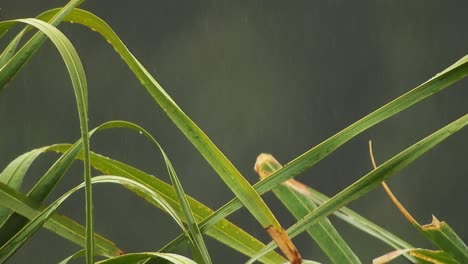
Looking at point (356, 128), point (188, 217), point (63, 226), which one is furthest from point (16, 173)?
point (356, 128)

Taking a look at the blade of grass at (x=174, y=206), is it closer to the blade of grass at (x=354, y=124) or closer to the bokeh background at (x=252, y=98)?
the blade of grass at (x=354, y=124)

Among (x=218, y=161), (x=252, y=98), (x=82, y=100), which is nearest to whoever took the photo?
(x=82, y=100)

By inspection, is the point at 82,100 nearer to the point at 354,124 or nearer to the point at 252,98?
the point at 354,124

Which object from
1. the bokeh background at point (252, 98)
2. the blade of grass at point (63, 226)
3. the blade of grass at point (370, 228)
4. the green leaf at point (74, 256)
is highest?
the bokeh background at point (252, 98)

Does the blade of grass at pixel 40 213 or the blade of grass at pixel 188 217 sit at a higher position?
the blade of grass at pixel 40 213

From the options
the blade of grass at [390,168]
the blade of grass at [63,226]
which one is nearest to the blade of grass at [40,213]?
the blade of grass at [63,226]

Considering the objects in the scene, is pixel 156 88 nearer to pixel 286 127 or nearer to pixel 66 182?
pixel 66 182

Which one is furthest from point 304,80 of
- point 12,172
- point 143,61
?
point 12,172

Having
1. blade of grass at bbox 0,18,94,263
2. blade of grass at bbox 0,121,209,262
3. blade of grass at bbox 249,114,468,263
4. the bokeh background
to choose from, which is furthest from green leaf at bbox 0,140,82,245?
the bokeh background
